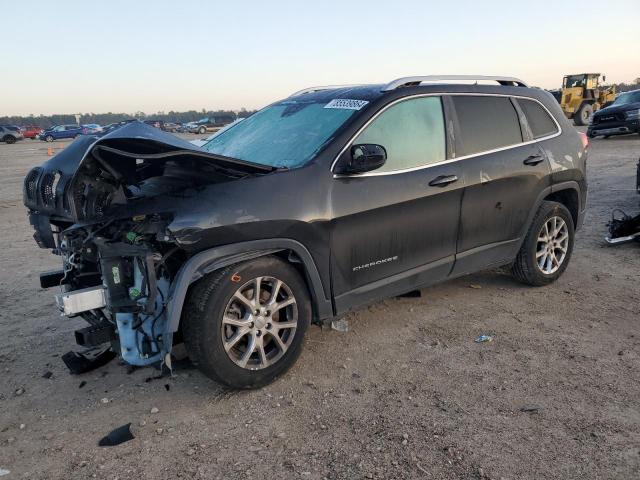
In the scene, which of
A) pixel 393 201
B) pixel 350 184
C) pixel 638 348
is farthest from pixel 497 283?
pixel 350 184

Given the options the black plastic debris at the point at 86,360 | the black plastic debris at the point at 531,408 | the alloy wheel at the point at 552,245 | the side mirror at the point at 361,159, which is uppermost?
the side mirror at the point at 361,159

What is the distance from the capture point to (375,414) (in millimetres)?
3092

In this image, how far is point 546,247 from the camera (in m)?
5.09

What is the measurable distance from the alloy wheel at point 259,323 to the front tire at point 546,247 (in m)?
2.58

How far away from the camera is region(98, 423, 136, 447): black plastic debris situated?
291cm

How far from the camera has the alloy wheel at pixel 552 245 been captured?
505 centimetres

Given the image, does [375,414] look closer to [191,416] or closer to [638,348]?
[191,416]

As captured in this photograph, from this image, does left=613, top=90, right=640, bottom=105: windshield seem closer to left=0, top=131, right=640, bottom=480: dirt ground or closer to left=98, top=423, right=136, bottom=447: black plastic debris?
left=0, top=131, right=640, bottom=480: dirt ground

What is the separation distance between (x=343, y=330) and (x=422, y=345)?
2.14 ft

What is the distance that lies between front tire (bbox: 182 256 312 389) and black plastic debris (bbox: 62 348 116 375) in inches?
40.9

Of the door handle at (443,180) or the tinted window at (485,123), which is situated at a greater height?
the tinted window at (485,123)

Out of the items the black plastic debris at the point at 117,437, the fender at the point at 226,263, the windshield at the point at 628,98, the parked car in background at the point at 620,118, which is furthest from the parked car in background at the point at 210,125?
the black plastic debris at the point at 117,437

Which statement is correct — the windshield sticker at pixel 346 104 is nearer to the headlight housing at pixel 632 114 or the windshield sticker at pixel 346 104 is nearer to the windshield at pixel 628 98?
the headlight housing at pixel 632 114

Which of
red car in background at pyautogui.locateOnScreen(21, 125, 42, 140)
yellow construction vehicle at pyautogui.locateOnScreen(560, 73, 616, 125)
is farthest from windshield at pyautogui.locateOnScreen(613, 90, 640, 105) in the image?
red car in background at pyautogui.locateOnScreen(21, 125, 42, 140)
